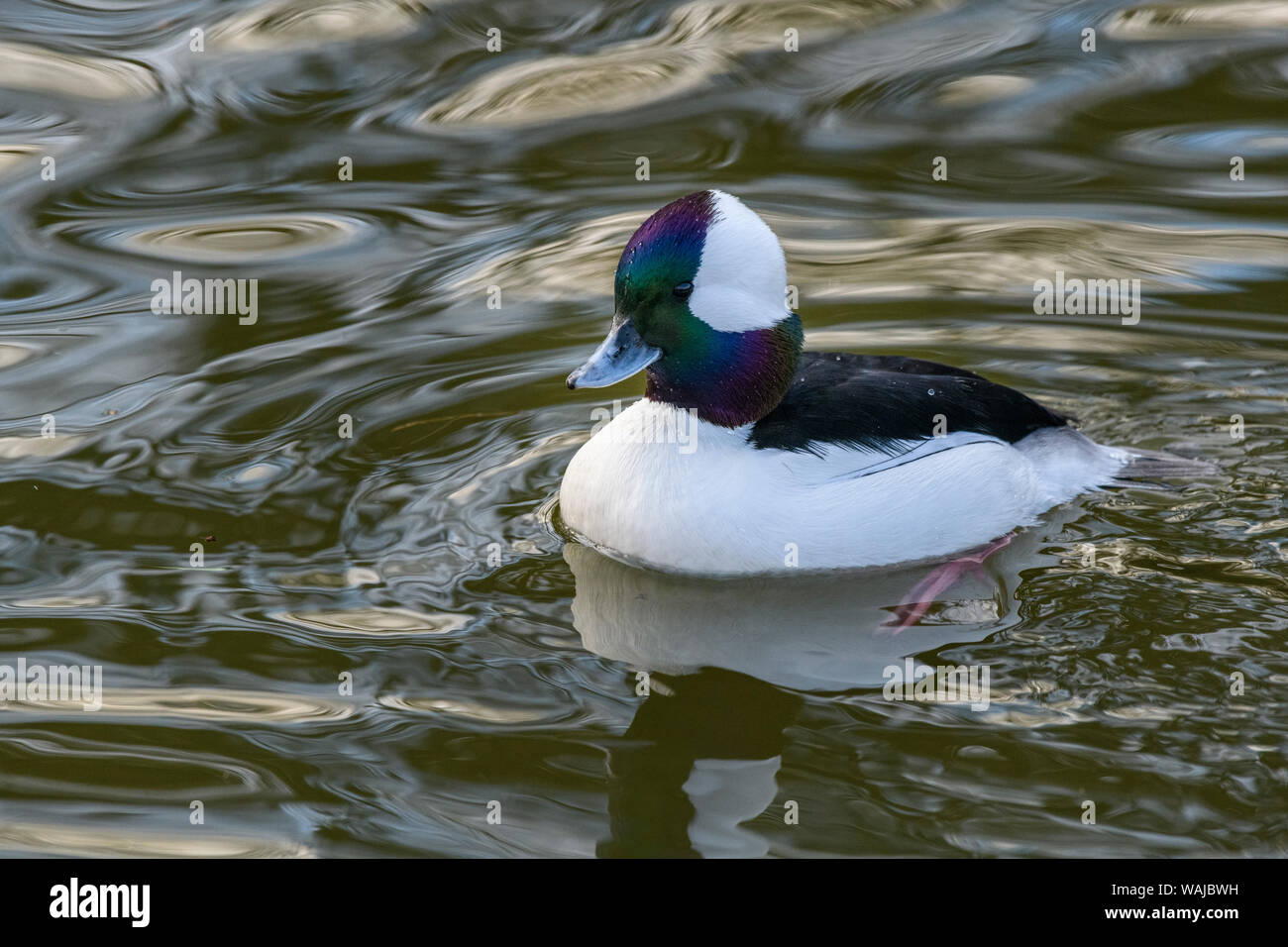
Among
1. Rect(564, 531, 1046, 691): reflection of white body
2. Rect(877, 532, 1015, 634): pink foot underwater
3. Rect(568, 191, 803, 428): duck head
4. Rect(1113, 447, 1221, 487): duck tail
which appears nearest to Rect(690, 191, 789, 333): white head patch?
Rect(568, 191, 803, 428): duck head

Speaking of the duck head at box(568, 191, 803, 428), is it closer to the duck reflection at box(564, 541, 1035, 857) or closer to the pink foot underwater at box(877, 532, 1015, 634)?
the duck reflection at box(564, 541, 1035, 857)

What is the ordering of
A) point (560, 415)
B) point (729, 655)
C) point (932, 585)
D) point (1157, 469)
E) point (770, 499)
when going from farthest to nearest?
point (560, 415)
point (1157, 469)
point (932, 585)
point (770, 499)
point (729, 655)

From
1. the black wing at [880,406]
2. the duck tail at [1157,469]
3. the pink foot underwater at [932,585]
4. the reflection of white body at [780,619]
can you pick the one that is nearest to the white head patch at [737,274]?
the black wing at [880,406]

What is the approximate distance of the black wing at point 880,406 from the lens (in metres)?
Answer: 6.04

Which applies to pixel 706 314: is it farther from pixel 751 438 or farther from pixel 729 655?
pixel 729 655

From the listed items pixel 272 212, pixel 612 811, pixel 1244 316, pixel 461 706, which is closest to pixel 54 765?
pixel 461 706

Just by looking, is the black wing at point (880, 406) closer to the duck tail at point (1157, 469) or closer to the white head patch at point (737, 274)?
the white head patch at point (737, 274)

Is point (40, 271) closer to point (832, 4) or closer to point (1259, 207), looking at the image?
point (832, 4)

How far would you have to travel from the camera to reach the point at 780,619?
235 inches

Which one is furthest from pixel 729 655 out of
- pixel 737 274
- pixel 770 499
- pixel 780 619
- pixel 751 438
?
pixel 737 274

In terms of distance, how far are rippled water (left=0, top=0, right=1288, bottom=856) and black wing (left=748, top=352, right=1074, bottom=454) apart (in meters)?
0.54

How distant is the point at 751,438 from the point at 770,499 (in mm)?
254

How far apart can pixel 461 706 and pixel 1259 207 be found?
5980 millimetres

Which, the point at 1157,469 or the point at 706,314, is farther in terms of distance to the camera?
the point at 1157,469
